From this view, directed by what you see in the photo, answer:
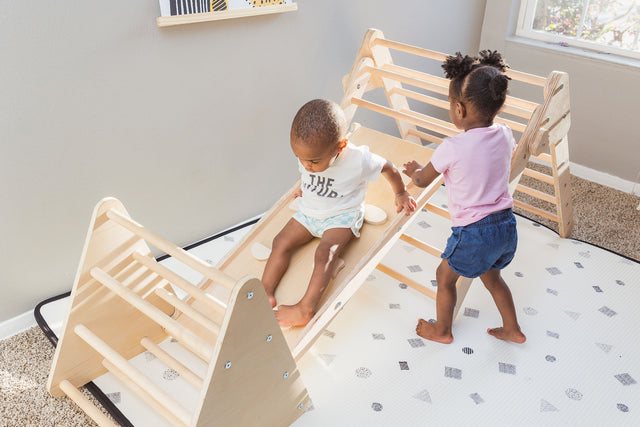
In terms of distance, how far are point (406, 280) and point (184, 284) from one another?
3.52 feet

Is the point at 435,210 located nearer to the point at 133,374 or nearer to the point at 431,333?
the point at 431,333

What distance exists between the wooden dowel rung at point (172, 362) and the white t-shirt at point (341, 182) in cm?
69

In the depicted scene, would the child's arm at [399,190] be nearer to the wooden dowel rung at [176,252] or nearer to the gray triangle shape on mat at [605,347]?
the wooden dowel rung at [176,252]

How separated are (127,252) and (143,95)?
0.69 meters

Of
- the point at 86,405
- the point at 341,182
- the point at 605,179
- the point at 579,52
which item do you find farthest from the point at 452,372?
the point at 579,52

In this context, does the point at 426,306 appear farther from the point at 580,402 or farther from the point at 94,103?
the point at 94,103

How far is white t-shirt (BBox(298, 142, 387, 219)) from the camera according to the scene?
6.22 feet

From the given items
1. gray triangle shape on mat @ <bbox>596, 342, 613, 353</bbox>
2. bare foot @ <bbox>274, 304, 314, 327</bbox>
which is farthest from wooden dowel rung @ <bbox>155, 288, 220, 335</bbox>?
gray triangle shape on mat @ <bbox>596, 342, 613, 353</bbox>

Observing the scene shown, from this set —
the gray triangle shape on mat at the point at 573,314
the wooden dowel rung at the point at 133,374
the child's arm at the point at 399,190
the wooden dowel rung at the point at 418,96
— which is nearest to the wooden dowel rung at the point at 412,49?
the wooden dowel rung at the point at 418,96

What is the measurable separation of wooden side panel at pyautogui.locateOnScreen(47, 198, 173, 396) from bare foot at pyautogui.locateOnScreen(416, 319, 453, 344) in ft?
3.37

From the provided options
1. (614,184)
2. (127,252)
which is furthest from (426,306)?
(614,184)

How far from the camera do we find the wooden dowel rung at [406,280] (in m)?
2.23

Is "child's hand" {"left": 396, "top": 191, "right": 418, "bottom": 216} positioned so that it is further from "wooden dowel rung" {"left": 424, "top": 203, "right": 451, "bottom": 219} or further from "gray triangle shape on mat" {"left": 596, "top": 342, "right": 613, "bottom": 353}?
"gray triangle shape on mat" {"left": 596, "top": 342, "right": 613, "bottom": 353}

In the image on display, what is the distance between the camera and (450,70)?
173cm
